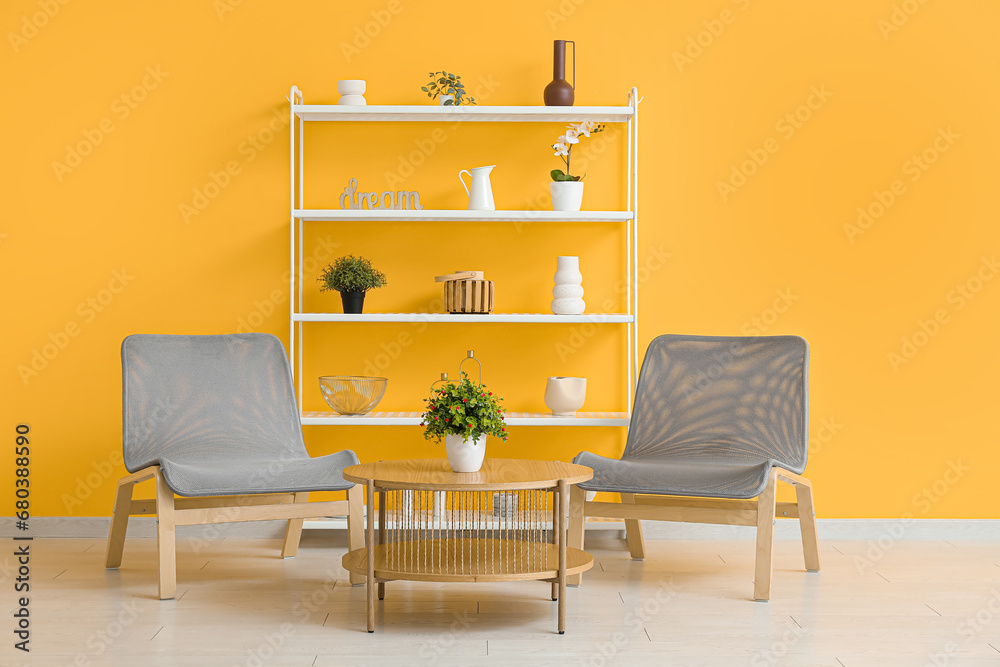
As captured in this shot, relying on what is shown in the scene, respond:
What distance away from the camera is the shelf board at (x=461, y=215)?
378 centimetres

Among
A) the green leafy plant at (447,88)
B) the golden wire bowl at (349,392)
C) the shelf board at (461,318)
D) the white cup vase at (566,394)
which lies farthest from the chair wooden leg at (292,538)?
the green leafy plant at (447,88)

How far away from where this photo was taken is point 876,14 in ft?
13.3

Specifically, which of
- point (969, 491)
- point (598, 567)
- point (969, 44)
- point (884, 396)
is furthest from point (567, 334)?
point (969, 44)

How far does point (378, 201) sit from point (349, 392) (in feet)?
2.61

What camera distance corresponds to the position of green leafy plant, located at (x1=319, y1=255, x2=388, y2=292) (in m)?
3.83

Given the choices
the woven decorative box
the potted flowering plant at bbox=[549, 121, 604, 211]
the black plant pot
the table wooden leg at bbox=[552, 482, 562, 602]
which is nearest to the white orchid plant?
the potted flowering plant at bbox=[549, 121, 604, 211]

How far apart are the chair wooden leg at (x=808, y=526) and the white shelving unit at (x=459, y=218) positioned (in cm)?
71

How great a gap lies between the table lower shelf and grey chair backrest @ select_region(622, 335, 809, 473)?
752 millimetres

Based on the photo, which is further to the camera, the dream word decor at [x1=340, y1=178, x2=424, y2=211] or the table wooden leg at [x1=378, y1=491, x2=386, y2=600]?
the dream word decor at [x1=340, y1=178, x2=424, y2=211]

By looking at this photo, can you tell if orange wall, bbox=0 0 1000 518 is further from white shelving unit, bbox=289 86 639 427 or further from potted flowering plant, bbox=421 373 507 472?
potted flowering plant, bbox=421 373 507 472

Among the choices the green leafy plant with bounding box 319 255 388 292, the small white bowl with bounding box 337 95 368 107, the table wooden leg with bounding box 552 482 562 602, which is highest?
the small white bowl with bounding box 337 95 368 107

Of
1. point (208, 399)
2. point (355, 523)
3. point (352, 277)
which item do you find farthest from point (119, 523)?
point (352, 277)

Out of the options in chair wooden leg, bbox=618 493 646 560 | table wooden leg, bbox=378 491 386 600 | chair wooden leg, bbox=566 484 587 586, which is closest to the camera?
table wooden leg, bbox=378 491 386 600

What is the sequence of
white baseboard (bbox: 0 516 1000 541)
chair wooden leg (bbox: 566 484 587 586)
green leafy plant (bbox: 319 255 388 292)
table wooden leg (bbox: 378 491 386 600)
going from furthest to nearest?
white baseboard (bbox: 0 516 1000 541) < green leafy plant (bbox: 319 255 388 292) < chair wooden leg (bbox: 566 484 587 586) < table wooden leg (bbox: 378 491 386 600)
